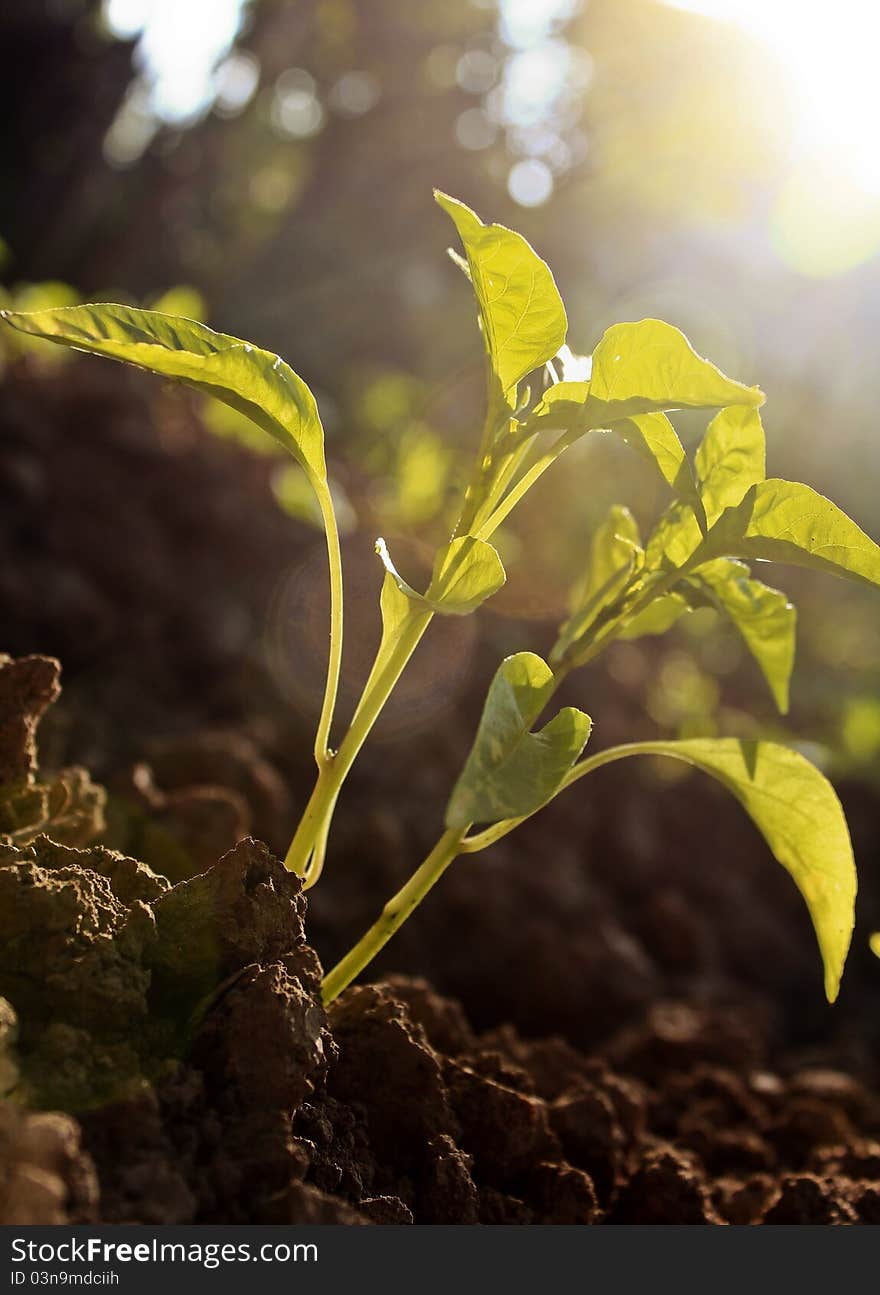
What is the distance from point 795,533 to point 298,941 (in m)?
0.64

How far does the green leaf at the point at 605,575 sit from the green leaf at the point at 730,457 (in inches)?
4.1

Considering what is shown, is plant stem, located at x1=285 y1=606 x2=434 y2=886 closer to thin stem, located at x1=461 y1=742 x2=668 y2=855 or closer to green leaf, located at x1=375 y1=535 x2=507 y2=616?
green leaf, located at x1=375 y1=535 x2=507 y2=616

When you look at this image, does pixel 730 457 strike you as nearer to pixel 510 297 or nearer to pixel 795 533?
pixel 795 533

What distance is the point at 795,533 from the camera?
1.00 m

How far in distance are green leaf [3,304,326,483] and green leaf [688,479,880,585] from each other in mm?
439

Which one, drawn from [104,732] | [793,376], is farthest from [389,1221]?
[793,376]

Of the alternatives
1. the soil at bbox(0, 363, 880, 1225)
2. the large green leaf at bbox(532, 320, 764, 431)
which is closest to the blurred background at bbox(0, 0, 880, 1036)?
the soil at bbox(0, 363, 880, 1225)

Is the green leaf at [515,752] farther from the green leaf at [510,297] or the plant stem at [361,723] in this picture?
the green leaf at [510,297]

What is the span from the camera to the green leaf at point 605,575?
1.17 meters

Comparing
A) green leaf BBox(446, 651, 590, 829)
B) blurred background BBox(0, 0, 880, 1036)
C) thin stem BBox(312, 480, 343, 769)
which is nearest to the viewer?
green leaf BBox(446, 651, 590, 829)

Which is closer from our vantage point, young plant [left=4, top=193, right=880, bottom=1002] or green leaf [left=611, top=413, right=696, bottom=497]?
young plant [left=4, top=193, right=880, bottom=1002]

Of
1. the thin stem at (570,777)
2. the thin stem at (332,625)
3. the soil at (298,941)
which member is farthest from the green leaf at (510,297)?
the soil at (298,941)

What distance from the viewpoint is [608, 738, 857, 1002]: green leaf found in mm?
1034

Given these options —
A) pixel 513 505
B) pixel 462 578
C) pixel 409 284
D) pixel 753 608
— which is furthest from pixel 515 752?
pixel 409 284
